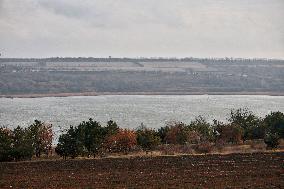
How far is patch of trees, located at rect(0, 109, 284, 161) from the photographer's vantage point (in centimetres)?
3903

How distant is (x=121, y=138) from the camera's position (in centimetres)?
4228

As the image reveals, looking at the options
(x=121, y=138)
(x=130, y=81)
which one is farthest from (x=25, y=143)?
(x=130, y=81)

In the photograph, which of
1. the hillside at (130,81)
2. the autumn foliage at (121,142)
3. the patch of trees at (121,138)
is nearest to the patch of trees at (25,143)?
the patch of trees at (121,138)

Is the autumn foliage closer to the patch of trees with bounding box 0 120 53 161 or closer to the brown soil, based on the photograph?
the patch of trees with bounding box 0 120 53 161

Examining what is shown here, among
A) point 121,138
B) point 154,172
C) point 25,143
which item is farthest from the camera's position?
point 121,138

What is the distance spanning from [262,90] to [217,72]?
1433 inches

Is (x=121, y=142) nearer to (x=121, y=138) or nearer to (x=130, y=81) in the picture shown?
(x=121, y=138)

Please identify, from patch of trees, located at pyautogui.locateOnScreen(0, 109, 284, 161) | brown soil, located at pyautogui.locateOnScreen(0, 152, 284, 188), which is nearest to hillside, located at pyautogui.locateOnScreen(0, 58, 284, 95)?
patch of trees, located at pyautogui.locateOnScreen(0, 109, 284, 161)

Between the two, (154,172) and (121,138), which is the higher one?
(121,138)

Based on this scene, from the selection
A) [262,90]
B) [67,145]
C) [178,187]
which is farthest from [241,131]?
[262,90]

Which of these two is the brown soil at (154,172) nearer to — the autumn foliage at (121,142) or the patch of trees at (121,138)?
the patch of trees at (121,138)

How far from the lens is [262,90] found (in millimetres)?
156625

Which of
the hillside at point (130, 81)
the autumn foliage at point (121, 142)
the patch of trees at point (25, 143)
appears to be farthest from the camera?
the hillside at point (130, 81)

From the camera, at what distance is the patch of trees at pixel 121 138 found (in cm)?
3903
